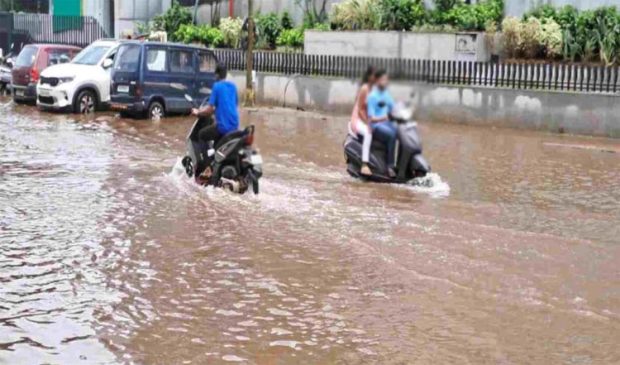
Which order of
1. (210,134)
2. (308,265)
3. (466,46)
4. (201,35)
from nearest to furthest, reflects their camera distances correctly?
(466,46) → (308,265) → (210,134) → (201,35)

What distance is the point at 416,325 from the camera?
5926 millimetres

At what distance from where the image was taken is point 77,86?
19.7 m

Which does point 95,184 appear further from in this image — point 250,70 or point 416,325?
point 416,325

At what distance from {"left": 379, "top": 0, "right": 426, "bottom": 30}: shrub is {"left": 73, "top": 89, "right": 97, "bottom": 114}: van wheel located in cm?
1677

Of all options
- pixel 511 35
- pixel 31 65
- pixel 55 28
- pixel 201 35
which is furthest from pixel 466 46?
pixel 55 28

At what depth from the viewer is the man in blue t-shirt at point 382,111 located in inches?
88.7

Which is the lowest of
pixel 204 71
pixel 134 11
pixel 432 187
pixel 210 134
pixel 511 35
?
pixel 432 187

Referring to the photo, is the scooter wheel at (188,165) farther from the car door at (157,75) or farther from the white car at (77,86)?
the white car at (77,86)

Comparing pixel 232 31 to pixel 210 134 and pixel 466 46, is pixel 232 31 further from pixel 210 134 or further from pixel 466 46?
pixel 466 46

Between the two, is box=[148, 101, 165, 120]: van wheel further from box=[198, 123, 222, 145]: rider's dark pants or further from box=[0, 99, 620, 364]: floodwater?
box=[198, 123, 222, 145]: rider's dark pants

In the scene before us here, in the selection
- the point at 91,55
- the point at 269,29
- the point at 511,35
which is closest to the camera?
the point at 511,35

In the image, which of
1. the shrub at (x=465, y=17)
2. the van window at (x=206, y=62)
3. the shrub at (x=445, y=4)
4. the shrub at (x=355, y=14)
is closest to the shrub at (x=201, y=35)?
the van window at (x=206, y=62)

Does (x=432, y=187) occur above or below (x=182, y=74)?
below

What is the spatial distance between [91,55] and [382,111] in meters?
19.6
